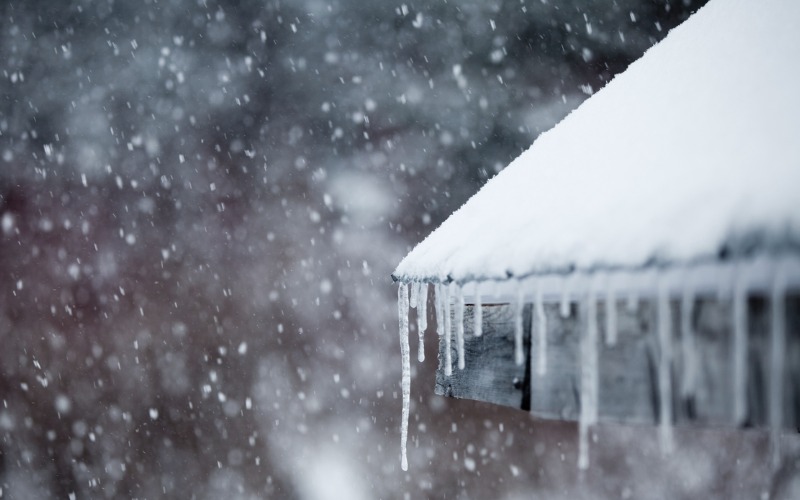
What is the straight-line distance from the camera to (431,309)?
786 centimetres

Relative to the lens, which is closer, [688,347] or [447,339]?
[688,347]

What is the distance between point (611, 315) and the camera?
0.78m

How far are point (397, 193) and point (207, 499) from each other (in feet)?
18.8

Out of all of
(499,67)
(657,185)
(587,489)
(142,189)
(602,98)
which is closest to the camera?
(657,185)

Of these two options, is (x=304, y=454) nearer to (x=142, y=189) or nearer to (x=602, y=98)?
(x=142, y=189)

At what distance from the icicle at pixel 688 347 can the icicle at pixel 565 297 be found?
16 cm

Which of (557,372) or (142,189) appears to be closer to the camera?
(557,372)

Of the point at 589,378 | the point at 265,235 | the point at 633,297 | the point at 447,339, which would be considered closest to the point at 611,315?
the point at 633,297

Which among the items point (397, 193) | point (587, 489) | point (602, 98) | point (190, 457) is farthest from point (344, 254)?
point (602, 98)

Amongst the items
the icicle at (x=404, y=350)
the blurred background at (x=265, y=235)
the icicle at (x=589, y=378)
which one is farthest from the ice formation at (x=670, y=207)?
the blurred background at (x=265, y=235)

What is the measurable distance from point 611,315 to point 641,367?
0.14 metres

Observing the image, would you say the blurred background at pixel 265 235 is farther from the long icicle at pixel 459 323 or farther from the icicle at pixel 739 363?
the icicle at pixel 739 363

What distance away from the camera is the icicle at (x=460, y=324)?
3.44ft

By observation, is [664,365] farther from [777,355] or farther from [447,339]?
[447,339]
